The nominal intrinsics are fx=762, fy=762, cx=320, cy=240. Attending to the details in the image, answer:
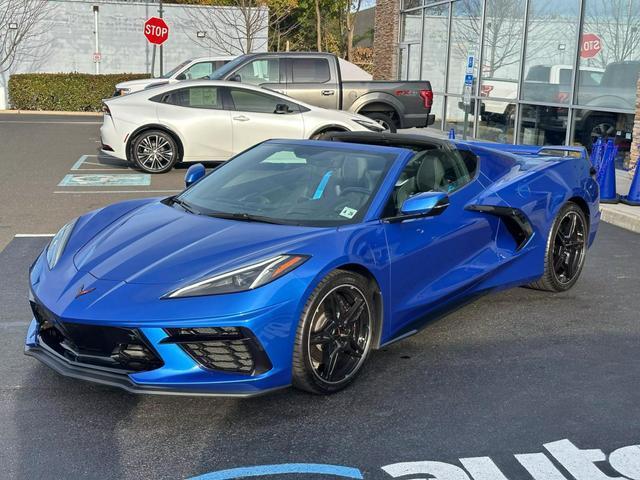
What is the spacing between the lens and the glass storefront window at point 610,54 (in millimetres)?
12516

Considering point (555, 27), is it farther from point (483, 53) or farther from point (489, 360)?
point (489, 360)

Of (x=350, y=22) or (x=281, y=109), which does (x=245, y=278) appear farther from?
(x=350, y=22)

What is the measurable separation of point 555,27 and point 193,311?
42.9 ft

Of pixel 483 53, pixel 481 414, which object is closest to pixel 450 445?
pixel 481 414

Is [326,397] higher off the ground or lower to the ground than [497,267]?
lower

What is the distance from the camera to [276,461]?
3359 mm

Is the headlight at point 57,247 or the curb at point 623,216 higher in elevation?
the headlight at point 57,247

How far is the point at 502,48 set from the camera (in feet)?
55.2

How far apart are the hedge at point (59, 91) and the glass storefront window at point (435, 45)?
39.9 ft

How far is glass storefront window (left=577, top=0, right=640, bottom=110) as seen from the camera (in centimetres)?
1252

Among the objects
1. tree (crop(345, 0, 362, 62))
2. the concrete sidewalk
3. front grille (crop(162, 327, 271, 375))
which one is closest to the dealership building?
the concrete sidewalk

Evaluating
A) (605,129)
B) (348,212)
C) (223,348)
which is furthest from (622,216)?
(223,348)

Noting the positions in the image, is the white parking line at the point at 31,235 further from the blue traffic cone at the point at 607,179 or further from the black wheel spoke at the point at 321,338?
the blue traffic cone at the point at 607,179

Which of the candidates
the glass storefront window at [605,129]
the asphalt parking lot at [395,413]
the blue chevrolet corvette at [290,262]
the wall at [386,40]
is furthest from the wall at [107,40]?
the blue chevrolet corvette at [290,262]
